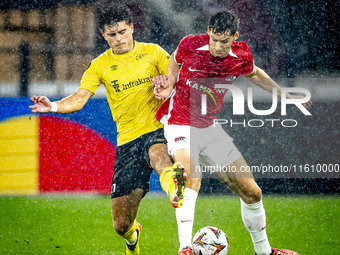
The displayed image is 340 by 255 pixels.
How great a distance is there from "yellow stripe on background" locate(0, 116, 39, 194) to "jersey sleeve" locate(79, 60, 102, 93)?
2.81m

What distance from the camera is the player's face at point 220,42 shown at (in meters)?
3.22

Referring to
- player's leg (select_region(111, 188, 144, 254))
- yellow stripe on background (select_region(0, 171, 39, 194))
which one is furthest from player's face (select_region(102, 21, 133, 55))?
yellow stripe on background (select_region(0, 171, 39, 194))

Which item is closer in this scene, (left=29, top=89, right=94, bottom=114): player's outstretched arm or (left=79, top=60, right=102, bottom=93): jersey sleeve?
(left=29, top=89, right=94, bottom=114): player's outstretched arm

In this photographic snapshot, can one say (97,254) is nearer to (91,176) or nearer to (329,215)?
(91,176)

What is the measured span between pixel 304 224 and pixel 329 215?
0.56 meters

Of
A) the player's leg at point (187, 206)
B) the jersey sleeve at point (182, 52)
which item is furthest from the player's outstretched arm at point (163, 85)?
the player's leg at point (187, 206)

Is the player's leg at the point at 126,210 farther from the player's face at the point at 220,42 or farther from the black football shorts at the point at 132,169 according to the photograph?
the player's face at the point at 220,42

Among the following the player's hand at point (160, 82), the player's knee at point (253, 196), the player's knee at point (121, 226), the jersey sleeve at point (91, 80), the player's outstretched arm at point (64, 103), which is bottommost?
the player's knee at point (121, 226)

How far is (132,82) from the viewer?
369cm

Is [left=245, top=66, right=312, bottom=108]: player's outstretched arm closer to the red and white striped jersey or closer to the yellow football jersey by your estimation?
the red and white striped jersey

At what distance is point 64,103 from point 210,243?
4.82ft

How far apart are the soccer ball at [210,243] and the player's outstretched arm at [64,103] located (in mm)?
1319

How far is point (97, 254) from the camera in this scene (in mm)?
4211

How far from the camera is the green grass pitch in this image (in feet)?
14.4
